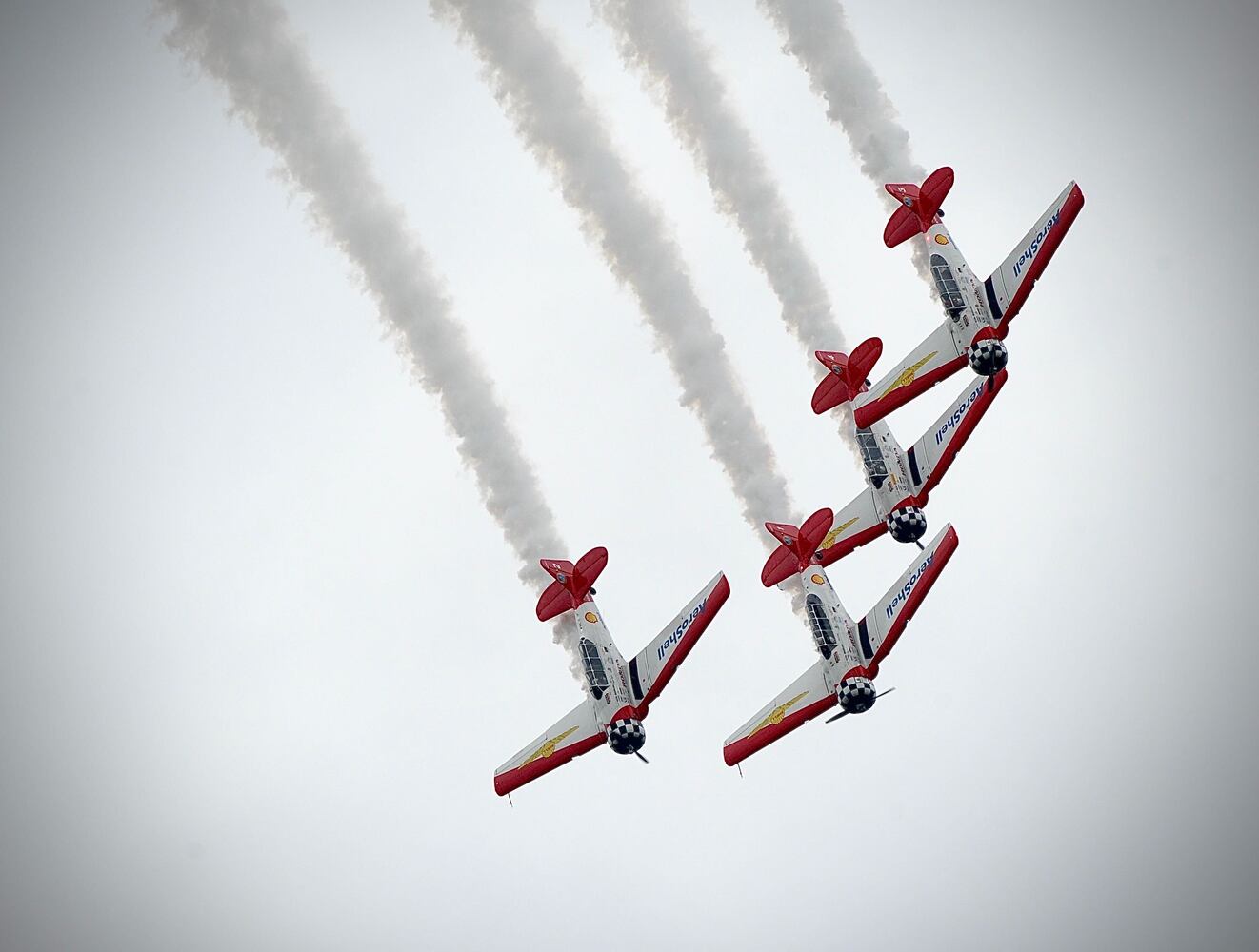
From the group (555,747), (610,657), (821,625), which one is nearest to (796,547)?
(821,625)

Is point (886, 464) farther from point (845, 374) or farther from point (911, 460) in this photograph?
point (845, 374)

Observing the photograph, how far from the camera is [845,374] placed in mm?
38406

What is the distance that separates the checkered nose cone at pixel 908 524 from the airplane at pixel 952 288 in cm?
303

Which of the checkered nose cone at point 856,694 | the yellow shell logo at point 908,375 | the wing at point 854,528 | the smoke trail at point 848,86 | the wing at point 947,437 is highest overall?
the smoke trail at point 848,86

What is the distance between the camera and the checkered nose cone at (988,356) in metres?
37.4

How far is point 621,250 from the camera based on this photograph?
38.9 metres

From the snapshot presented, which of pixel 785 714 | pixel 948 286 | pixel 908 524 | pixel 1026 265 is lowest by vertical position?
pixel 785 714

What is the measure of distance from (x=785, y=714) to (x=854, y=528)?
224 inches

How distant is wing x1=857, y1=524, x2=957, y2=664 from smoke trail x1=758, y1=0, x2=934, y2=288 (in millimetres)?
7207

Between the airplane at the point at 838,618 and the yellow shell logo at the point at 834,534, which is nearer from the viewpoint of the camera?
the airplane at the point at 838,618

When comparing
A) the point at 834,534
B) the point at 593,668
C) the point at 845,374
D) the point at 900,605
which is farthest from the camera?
the point at 834,534

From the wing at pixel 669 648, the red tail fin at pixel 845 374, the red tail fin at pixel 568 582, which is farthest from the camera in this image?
the wing at pixel 669 648

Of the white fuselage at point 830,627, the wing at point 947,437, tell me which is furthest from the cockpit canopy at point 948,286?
the white fuselage at point 830,627

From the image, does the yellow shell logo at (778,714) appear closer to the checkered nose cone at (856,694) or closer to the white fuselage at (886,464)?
the checkered nose cone at (856,694)
